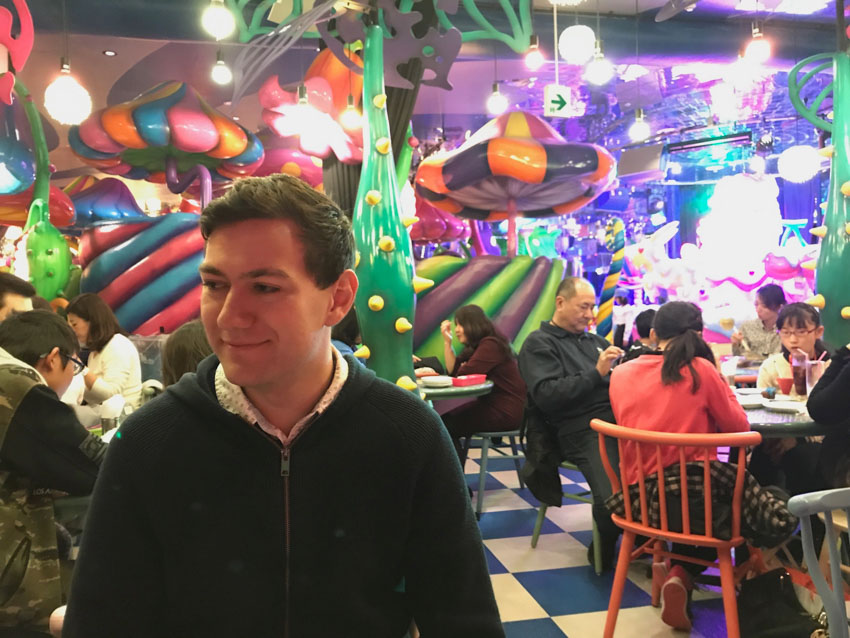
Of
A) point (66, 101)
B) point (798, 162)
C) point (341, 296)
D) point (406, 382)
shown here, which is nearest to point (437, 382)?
point (406, 382)

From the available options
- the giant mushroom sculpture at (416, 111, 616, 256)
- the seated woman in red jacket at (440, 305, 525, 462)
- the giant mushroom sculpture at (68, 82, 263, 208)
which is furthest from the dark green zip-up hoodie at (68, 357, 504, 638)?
the giant mushroom sculpture at (68, 82, 263, 208)

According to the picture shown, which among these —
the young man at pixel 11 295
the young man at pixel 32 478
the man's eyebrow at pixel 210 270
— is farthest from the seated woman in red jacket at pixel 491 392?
the man's eyebrow at pixel 210 270

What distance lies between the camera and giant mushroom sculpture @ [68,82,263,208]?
241 inches

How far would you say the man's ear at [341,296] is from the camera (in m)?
1.11

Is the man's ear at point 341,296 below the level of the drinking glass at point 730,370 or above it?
above

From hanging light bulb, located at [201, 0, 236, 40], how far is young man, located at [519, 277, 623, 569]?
7.86 ft

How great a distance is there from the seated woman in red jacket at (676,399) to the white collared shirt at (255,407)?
70.9 inches

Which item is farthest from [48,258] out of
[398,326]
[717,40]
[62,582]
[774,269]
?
[774,269]

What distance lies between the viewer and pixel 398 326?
3.41 m

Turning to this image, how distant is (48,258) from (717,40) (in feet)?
23.9

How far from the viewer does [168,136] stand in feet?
20.4

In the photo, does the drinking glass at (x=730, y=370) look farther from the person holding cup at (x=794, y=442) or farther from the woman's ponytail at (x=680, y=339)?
the woman's ponytail at (x=680, y=339)

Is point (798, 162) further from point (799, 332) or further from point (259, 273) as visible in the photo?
point (259, 273)

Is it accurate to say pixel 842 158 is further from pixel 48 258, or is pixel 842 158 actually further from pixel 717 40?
pixel 48 258
